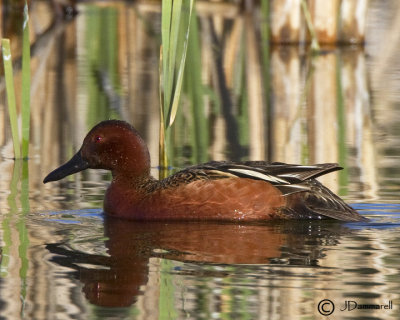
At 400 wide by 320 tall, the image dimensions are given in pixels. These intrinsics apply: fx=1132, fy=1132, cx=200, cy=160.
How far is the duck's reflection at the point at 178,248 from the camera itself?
17.9 feet

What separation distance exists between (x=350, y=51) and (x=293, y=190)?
10023mm

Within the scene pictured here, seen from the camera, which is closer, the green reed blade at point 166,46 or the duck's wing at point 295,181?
the duck's wing at point 295,181

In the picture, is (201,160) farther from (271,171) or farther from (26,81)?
(271,171)

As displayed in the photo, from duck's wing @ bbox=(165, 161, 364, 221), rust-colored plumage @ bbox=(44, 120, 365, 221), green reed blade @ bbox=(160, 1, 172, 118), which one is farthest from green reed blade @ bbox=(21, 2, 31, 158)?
duck's wing @ bbox=(165, 161, 364, 221)

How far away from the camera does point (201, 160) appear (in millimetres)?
9039

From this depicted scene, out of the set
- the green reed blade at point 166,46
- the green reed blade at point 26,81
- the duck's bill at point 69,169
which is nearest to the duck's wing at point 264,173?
the duck's bill at point 69,169

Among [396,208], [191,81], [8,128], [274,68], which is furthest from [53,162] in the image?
[274,68]

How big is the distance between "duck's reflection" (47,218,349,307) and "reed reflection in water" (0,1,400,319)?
0.04 ft
